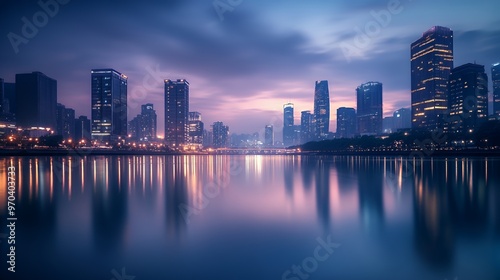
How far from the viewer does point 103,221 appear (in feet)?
41.6

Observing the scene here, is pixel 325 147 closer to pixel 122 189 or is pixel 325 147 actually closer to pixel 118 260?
pixel 122 189

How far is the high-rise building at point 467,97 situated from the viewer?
586 ft

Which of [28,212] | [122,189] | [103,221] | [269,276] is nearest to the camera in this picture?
[269,276]

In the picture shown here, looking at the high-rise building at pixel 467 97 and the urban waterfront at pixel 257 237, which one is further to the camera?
the high-rise building at pixel 467 97

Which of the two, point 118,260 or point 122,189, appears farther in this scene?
point 122,189

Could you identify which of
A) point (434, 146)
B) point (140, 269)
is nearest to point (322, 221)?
point (140, 269)

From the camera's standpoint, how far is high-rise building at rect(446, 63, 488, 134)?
179 meters

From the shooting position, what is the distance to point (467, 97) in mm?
185125

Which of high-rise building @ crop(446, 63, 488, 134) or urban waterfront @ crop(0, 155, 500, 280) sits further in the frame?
high-rise building @ crop(446, 63, 488, 134)

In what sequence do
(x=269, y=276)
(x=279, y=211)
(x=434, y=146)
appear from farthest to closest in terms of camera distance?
1. (x=434, y=146)
2. (x=279, y=211)
3. (x=269, y=276)

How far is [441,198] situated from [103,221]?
18110mm

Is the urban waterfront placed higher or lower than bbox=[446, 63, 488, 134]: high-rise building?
lower

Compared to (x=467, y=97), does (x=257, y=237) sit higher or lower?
lower

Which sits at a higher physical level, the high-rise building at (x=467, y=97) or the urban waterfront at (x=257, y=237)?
the high-rise building at (x=467, y=97)
